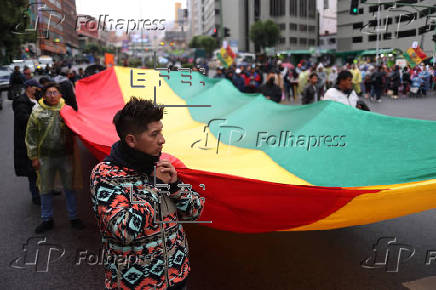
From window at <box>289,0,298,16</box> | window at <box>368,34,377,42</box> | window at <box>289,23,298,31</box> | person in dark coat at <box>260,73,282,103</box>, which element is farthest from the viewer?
window at <box>289,23,298,31</box>

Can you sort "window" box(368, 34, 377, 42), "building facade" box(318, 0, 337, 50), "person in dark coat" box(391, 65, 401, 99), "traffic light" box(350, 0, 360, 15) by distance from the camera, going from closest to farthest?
"traffic light" box(350, 0, 360, 15), "person in dark coat" box(391, 65, 401, 99), "window" box(368, 34, 377, 42), "building facade" box(318, 0, 337, 50)

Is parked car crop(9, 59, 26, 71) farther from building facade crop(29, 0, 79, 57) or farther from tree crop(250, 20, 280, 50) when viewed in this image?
tree crop(250, 20, 280, 50)

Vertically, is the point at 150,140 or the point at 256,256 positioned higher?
the point at 150,140

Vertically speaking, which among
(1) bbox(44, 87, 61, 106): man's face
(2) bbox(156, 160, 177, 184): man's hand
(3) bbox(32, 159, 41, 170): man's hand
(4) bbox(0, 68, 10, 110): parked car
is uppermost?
(4) bbox(0, 68, 10, 110): parked car

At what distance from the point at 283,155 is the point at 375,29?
60079 mm

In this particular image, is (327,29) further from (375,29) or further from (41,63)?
(41,63)

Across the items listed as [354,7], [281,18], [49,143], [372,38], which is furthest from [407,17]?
[49,143]

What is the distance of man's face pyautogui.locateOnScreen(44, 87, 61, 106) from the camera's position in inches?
188

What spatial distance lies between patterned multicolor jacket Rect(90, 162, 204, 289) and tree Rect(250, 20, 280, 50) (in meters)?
79.3

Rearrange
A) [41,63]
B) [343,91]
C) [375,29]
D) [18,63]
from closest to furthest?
[343,91], [41,63], [18,63], [375,29]

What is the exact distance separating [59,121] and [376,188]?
143 inches

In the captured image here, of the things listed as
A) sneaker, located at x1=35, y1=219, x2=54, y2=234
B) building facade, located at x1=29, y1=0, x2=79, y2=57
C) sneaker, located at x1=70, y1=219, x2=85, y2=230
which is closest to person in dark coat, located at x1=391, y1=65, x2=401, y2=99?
building facade, located at x1=29, y1=0, x2=79, y2=57

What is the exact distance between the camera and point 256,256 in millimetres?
4445

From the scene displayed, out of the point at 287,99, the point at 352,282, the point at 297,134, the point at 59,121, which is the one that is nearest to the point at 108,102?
the point at 59,121
